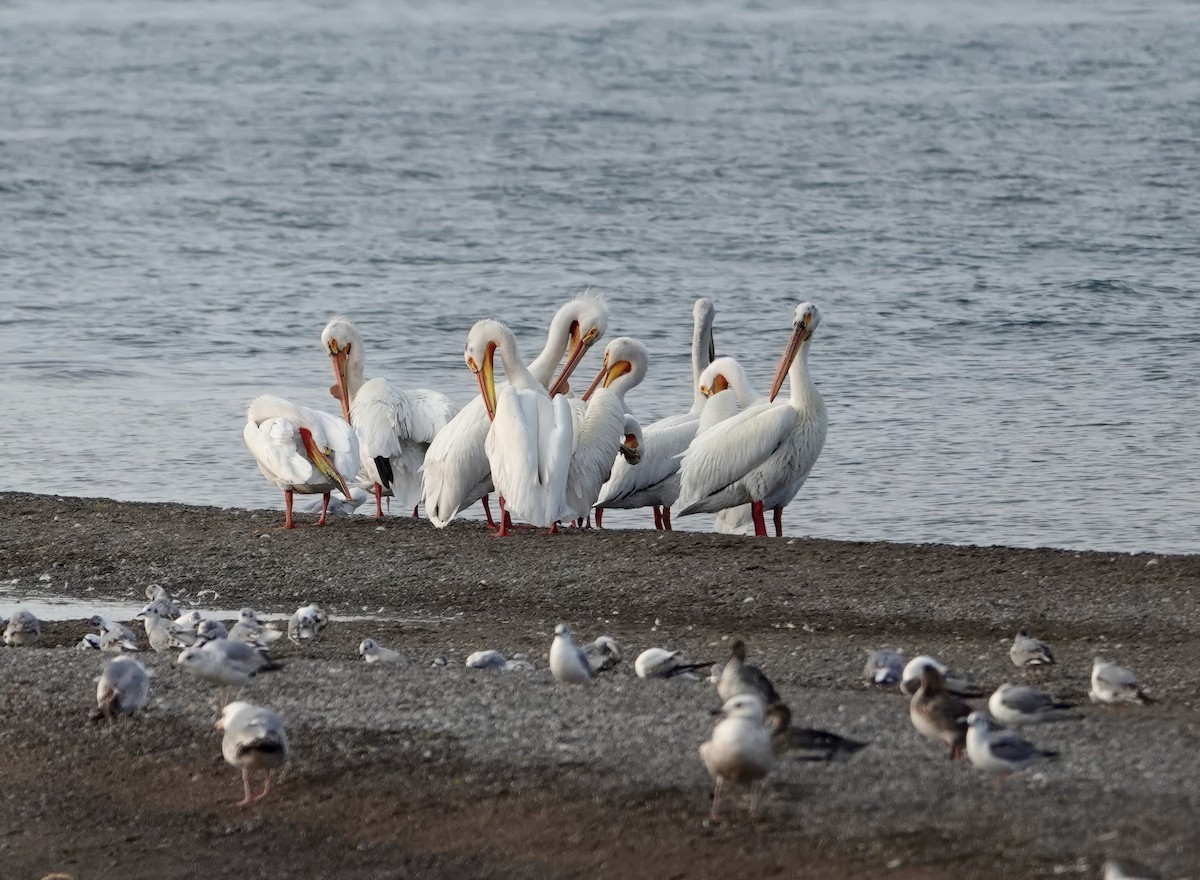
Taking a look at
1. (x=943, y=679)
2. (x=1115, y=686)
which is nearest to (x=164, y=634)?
(x=943, y=679)

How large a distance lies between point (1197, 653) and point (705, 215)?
20531 mm

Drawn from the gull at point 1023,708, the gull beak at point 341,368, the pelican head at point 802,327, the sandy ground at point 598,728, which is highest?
the pelican head at point 802,327

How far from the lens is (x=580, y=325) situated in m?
13.8

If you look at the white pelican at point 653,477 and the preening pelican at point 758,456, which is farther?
the white pelican at point 653,477

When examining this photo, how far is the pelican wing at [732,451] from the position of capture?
12.3m

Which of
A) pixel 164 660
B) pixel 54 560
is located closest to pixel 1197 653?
pixel 164 660

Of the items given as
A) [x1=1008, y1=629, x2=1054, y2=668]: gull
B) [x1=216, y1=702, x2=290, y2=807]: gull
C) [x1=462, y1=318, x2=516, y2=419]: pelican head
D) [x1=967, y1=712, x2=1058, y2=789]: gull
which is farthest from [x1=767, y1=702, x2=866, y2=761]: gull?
[x1=462, y1=318, x2=516, y2=419]: pelican head

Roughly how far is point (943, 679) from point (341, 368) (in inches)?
292

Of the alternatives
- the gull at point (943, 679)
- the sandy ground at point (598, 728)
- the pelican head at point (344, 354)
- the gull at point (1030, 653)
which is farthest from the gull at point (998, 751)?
the pelican head at point (344, 354)

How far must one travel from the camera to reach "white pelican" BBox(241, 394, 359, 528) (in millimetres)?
12070

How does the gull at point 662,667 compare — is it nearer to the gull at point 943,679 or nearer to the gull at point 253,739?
the gull at point 943,679

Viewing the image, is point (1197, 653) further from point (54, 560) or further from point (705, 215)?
point (705, 215)

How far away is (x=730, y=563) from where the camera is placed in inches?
441

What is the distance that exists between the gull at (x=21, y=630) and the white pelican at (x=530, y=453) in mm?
3045
